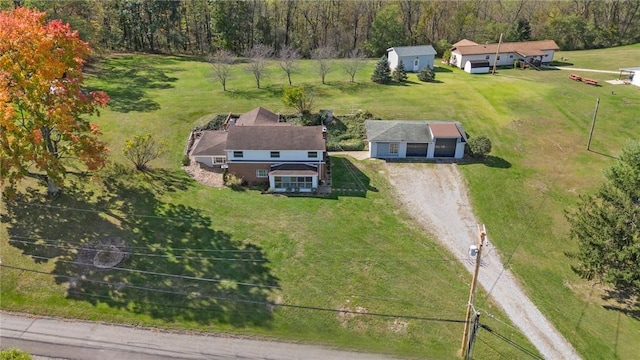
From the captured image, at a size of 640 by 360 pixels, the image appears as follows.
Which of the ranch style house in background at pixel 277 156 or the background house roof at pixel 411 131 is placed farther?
the background house roof at pixel 411 131

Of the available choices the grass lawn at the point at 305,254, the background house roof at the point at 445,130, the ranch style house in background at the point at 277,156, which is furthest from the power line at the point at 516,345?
the background house roof at the point at 445,130

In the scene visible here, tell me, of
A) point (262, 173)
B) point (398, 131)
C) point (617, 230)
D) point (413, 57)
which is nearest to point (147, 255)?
point (262, 173)

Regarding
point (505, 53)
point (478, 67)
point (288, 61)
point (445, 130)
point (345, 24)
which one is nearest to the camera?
point (445, 130)

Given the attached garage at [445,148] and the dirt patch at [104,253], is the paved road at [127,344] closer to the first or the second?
the dirt patch at [104,253]

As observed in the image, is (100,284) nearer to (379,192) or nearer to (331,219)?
(331,219)

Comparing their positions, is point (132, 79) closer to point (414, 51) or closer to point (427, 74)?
point (427, 74)

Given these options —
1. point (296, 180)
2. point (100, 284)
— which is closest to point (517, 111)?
point (296, 180)
